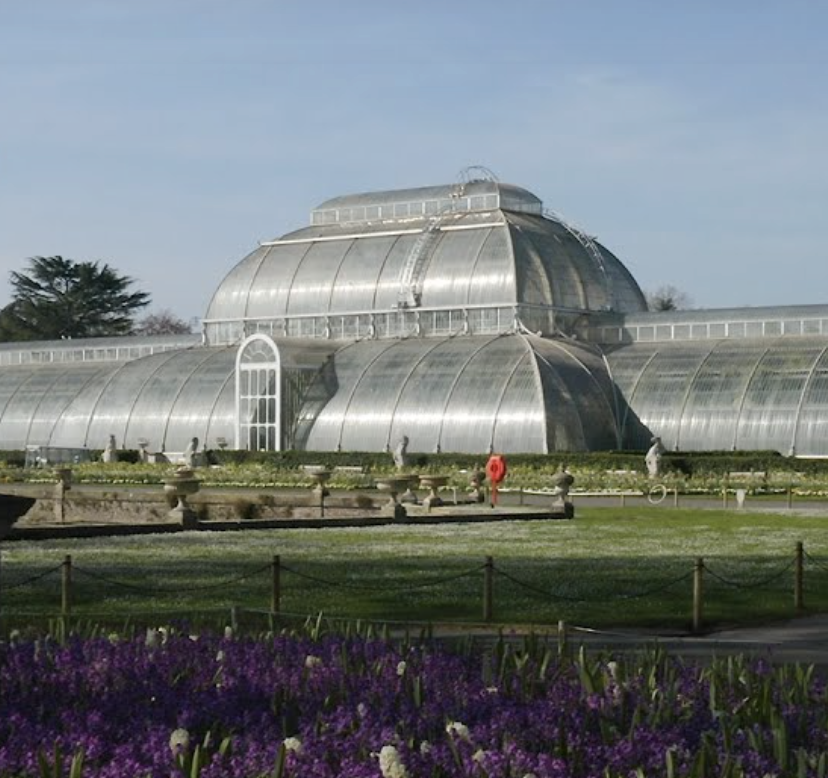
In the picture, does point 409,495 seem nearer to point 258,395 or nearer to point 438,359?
point 438,359

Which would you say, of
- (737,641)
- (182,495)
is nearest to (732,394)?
(182,495)

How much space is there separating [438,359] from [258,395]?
8950 millimetres

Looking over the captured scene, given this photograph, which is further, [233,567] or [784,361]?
[784,361]

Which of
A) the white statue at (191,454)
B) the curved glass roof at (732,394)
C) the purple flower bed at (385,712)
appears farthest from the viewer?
the white statue at (191,454)

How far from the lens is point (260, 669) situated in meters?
14.6

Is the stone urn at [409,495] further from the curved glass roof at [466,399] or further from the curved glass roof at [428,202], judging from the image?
the curved glass roof at [428,202]

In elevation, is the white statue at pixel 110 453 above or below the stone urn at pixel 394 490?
above

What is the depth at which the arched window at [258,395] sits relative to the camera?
3182 inches

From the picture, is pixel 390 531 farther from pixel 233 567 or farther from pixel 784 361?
pixel 784 361

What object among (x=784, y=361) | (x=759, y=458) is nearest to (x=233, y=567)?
(x=759, y=458)

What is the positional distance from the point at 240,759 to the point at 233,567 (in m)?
19.5

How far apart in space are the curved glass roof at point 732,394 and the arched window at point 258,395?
15.5 m

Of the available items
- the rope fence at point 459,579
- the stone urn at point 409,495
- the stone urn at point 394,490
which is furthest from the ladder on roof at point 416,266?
the rope fence at point 459,579

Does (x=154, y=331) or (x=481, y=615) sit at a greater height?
(x=154, y=331)
